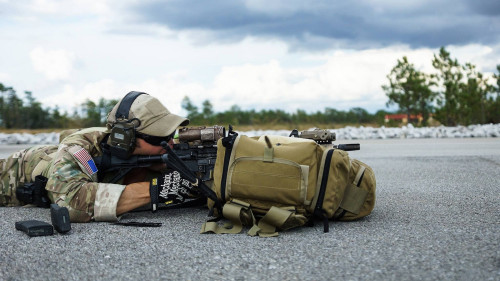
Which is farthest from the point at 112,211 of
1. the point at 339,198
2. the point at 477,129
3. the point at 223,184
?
the point at 477,129

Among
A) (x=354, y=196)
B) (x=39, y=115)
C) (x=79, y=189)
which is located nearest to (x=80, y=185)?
(x=79, y=189)

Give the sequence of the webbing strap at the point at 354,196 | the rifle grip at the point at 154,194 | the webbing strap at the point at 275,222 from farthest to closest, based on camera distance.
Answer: the rifle grip at the point at 154,194, the webbing strap at the point at 354,196, the webbing strap at the point at 275,222

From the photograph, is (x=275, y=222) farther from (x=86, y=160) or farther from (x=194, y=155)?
(x=86, y=160)

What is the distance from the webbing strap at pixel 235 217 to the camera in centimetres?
392

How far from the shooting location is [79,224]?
433 cm

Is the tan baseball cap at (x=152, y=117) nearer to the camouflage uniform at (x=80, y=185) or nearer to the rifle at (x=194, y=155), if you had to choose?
the rifle at (x=194, y=155)

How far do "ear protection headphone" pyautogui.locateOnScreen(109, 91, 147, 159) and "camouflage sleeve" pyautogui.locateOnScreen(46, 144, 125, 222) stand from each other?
1.00ft

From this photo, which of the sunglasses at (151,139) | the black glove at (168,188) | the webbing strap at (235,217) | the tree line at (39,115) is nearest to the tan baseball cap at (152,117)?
the sunglasses at (151,139)

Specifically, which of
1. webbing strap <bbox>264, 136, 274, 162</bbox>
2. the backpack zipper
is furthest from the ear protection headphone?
the backpack zipper

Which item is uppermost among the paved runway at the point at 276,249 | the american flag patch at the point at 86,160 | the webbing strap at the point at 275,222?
the american flag patch at the point at 86,160

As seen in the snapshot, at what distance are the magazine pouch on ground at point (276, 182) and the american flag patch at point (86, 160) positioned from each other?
116 cm

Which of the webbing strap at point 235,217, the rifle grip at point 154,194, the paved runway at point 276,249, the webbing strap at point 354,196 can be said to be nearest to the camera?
the paved runway at point 276,249

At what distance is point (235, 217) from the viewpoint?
3.93 m

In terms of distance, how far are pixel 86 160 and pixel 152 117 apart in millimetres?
662
